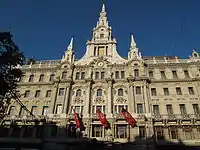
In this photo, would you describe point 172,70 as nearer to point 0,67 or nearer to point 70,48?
point 70,48

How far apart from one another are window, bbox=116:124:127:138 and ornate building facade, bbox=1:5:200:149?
159 millimetres

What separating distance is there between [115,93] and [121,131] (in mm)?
7343

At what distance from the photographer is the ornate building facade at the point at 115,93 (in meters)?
31.0

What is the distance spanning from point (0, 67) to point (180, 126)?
89.9ft

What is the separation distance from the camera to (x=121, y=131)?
31297mm

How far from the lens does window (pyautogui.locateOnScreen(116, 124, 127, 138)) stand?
30906 mm

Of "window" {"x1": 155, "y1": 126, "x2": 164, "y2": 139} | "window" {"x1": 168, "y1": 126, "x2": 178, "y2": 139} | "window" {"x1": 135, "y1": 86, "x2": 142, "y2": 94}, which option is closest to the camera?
"window" {"x1": 168, "y1": 126, "x2": 178, "y2": 139}

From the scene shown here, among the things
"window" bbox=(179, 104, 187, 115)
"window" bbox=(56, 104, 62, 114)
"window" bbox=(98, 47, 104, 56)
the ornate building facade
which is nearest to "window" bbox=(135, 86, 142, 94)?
the ornate building facade

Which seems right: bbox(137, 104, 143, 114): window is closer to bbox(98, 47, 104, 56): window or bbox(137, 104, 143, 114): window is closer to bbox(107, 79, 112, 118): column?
bbox(107, 79, 112, 118): column

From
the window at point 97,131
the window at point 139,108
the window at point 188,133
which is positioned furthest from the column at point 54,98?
the window at point 188,133

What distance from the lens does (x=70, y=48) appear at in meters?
43.6

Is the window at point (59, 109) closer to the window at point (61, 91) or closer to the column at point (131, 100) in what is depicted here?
the window at point (61, 91)

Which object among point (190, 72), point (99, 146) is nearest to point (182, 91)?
point (190, 72)

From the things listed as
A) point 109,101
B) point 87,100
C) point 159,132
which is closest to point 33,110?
point 87,100
